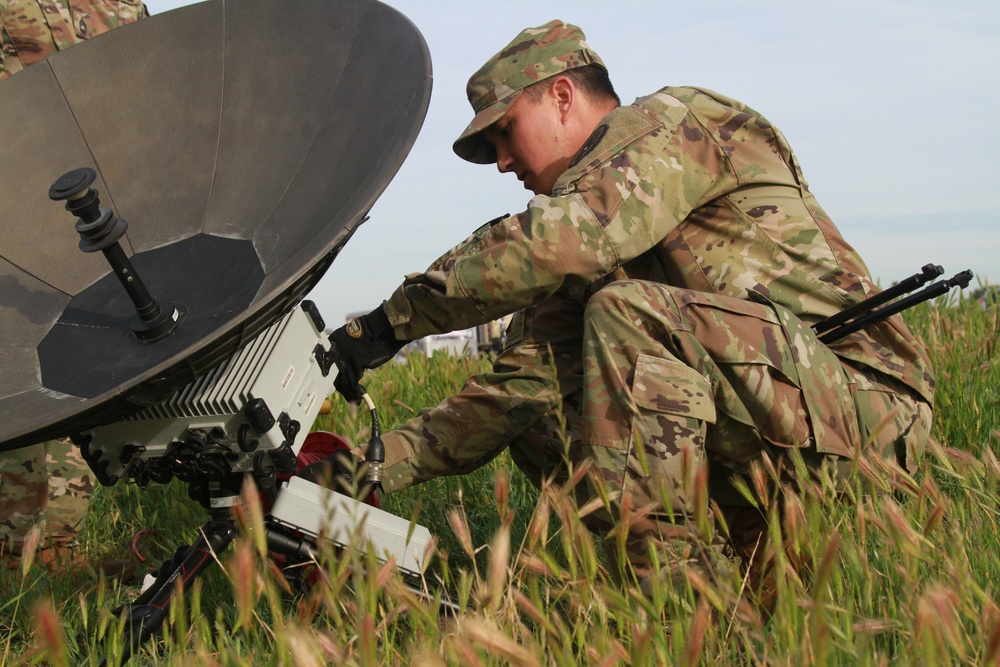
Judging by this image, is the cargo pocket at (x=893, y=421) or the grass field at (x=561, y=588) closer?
the grass field at (x=561, y=588)

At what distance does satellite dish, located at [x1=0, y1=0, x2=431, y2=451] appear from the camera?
2.65m

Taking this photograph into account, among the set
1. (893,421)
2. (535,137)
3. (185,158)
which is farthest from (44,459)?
(893,421)

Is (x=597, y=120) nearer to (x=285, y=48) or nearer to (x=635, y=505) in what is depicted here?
(x=285, y=48)

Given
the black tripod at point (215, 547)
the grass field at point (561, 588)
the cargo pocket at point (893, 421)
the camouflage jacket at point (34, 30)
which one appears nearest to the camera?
the grass field at point (561, 588)

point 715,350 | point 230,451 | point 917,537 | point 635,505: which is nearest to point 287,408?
point 230,451

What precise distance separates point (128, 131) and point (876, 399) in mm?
2472

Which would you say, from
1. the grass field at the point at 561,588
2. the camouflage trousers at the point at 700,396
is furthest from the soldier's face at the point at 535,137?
the grass field at the point at 561,588

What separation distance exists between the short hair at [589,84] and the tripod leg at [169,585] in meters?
1.70

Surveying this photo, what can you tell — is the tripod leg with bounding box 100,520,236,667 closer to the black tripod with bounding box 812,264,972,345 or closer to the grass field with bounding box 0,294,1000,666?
the grass field with bounding box 0,294,1000,666

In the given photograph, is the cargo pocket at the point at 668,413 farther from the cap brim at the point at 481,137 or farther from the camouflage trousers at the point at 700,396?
the cap brim at the point at 481,137

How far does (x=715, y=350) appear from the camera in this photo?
2711 millimetres

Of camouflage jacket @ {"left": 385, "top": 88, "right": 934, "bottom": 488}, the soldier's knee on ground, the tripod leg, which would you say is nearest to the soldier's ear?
camouflage jacket @ {"left": 385, "top": 88, "right": 934, "bottom": 488}

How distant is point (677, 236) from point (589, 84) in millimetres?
685

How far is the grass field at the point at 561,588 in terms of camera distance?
50.0 inches
